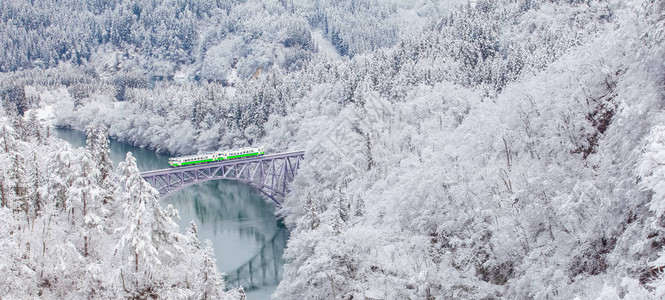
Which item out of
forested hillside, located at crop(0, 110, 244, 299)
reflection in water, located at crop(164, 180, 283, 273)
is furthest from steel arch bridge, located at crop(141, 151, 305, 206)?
forested hillside, located at crop(0, 110, 244, 299)

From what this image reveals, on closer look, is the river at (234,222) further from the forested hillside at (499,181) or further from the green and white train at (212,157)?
the green and white train at (212,157)

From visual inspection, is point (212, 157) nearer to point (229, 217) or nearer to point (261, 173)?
point (261, 173)

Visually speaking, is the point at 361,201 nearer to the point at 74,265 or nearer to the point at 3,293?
the point at 74,265

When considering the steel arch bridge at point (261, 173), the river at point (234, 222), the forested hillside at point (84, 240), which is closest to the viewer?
the forested hillside at point (84, 240)

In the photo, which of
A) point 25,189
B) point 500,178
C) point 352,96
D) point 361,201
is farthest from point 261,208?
point 500,178

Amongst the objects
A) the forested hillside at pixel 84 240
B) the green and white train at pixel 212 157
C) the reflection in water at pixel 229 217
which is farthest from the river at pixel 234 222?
the forested hillside at pixel 84 240

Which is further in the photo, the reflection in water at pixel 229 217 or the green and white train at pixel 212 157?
the green and white train at pixel 212 157
